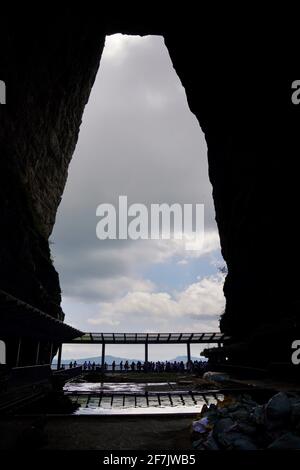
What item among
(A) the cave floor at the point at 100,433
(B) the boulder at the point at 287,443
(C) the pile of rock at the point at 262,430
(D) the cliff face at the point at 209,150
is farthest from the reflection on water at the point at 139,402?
(D) the cliff face at the point at 209,150

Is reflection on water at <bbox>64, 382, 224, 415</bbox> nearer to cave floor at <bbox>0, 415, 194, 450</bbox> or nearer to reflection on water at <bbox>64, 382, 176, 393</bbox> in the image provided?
cave floor at <bbox>0, 415, 194, 450</bbox>

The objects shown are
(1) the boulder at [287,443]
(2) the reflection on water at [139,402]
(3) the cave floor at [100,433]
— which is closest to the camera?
(1) the boulder at [287,443]

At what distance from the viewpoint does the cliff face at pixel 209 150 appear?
16359mm

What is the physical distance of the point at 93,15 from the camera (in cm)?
3428

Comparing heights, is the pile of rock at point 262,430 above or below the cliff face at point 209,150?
below

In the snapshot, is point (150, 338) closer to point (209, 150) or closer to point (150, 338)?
point (150, 338)

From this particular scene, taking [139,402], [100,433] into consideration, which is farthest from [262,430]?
[139,402]

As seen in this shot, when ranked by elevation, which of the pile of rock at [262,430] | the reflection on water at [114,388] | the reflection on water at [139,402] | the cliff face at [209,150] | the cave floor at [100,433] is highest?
the cliff face at [209,150]

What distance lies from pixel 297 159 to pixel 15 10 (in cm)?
2119

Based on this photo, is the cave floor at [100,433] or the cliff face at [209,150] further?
the cliff face at [209,150]

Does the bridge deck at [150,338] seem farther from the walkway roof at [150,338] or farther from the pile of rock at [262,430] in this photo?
the pile of rock at [262,430]

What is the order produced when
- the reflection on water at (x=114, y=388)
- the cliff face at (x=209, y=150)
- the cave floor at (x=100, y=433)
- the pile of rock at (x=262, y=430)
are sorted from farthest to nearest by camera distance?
the cliff face at (x=209, y=150)
the reflection on water at (x=114, y=388)
the cave floor at (x=100, y=433)
the pile of rock at (x=262, y=430)

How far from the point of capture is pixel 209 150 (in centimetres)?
3044
